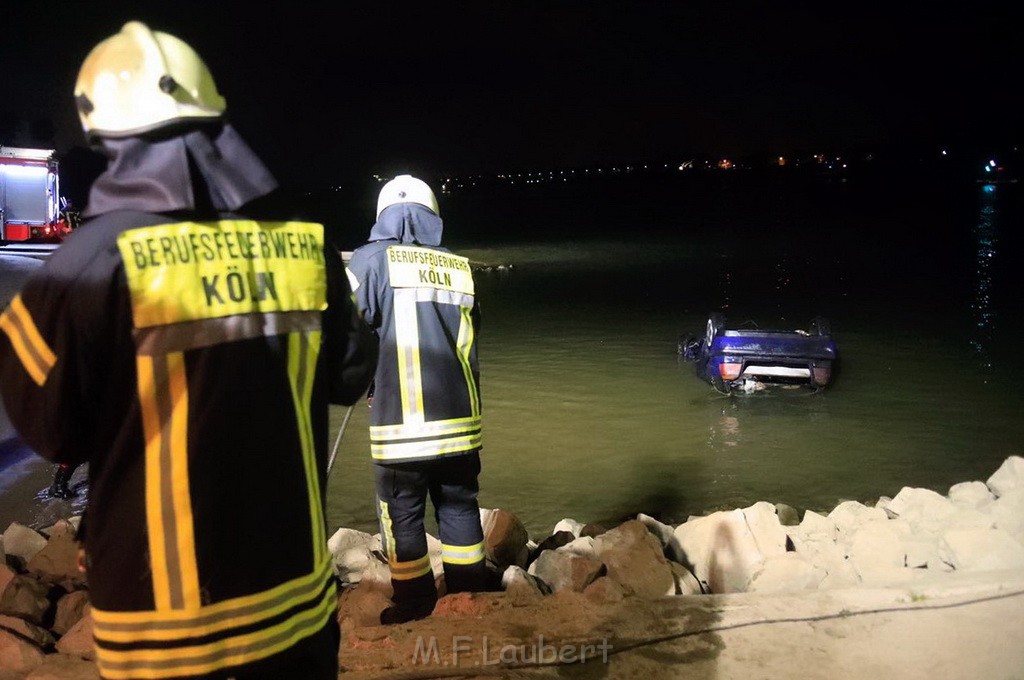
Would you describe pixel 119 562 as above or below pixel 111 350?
below

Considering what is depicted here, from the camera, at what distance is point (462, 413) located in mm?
3662

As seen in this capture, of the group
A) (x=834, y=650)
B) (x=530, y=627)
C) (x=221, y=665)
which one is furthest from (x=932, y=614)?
(x=221, y=665)

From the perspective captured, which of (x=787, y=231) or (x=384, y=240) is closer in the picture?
(x=384, y=240)

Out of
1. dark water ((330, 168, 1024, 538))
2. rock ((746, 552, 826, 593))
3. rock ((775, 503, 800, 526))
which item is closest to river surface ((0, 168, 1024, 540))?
dark water ((330, 168, 1024, 538))

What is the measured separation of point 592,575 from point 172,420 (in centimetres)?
284

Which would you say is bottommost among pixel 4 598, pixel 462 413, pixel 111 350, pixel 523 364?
pixel 523 364

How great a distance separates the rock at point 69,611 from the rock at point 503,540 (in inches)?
80.5

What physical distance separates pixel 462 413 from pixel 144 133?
2218 mm

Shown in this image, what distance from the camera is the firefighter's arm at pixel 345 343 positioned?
1973 mm

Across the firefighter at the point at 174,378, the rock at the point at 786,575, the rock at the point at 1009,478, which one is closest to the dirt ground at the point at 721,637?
the rock at the point at 786,575

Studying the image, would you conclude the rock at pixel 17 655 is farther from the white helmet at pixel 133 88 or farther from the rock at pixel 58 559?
the white helmet at pixel 133 88

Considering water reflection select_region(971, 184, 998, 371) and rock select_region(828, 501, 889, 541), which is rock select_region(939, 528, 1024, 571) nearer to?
rock select_region(828, 501, 889, 541)

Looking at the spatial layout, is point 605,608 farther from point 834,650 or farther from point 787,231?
point 787,231

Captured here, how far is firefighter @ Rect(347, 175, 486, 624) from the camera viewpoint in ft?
11.7
